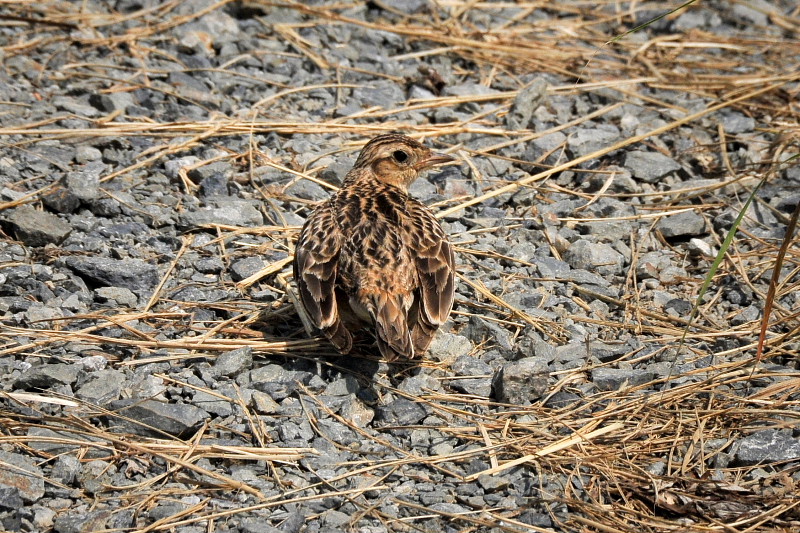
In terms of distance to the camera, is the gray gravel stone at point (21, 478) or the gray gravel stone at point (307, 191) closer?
the gray gravel stone at point (21, 478)

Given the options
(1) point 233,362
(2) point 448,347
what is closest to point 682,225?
(2) point 448,347

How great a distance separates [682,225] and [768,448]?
2.60 meters

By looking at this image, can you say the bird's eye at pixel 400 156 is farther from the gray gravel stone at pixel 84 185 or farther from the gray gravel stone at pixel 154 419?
the gray gravel stone at pixel 154 419

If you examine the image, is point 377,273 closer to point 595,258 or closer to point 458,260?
point 458,260

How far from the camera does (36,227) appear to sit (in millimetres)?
6684

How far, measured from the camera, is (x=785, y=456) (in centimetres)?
525

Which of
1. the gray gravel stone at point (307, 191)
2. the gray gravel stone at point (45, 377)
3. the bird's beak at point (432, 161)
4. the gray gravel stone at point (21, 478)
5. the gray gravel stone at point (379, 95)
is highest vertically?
the bird's beak at point (432, 161)

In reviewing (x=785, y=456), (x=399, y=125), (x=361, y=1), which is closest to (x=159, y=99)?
(x=399, y=125)

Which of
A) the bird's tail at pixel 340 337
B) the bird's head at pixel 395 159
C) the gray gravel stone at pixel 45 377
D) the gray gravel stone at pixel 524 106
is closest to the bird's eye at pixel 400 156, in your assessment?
the bird's head at pixel 395 159

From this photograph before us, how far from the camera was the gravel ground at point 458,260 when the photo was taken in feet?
16.2

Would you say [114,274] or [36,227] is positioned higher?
[36,227]

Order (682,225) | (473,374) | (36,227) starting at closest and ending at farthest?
(473,374), (36,227), (682,225)

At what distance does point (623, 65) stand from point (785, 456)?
546 centimetres

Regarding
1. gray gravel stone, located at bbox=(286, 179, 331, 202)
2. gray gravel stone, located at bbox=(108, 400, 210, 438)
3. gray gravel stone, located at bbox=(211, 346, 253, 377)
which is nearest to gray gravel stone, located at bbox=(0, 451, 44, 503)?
gray gravel stone, located at bbox=(108, 400, 210, 438)
